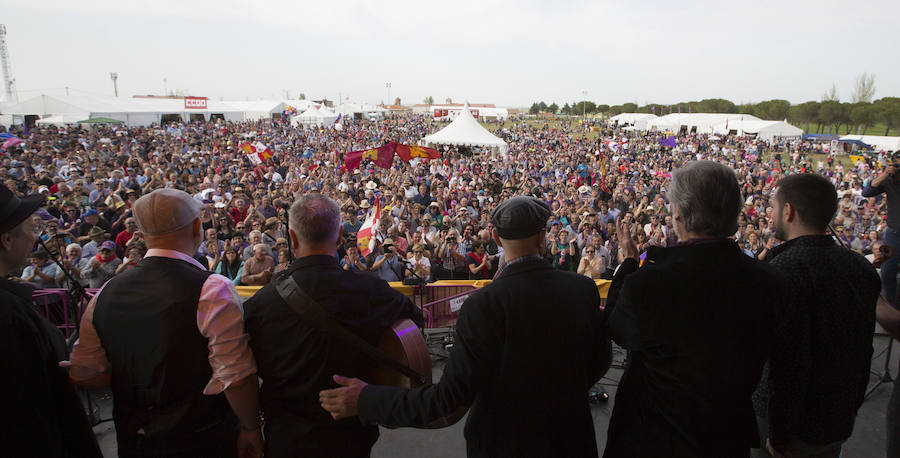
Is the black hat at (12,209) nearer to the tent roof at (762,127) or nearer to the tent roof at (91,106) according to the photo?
the tent roof at (91,106)

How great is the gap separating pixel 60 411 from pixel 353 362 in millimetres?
1032

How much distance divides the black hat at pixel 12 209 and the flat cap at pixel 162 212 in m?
0.31

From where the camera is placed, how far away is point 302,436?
1.76 m

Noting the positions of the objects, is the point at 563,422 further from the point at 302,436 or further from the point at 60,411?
the point at 60,411

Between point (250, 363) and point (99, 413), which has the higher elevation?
point (250, 363)

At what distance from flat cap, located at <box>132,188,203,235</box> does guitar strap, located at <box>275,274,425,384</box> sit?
20.3 inches

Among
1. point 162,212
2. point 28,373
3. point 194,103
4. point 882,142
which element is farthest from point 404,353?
point 882,142

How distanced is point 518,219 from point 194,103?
4873 cm

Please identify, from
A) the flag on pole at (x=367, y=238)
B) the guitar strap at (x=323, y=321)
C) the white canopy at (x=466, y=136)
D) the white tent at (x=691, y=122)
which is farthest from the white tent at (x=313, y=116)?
the guitar strap at (x=323, y=321)

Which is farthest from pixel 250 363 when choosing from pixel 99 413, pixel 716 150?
pixel 716 150

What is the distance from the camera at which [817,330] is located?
1792mm

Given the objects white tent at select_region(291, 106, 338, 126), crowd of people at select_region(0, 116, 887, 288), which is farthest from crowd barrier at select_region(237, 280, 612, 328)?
white tent at select_region(291, 106, 338, 126)

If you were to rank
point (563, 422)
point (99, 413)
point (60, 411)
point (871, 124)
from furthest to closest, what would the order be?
1. point (871, 124)
2. point (99, 413)
3. point (60, 411)
4. point (563, 422)

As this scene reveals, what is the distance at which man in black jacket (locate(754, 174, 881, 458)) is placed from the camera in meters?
1.77
